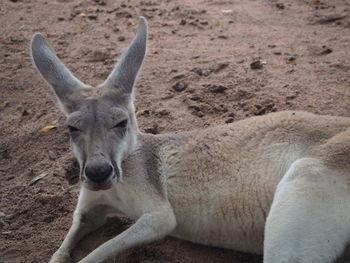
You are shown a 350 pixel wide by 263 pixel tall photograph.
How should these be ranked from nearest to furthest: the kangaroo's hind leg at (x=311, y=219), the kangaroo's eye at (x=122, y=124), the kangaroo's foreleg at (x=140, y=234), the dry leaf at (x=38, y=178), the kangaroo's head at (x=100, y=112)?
the kangaroo's hind leg at (x=311, y=219), the kangaroo's head at (x=100, y=112), the kangaroo's foreleg at (x=140, y=234), the kangaroo's eye at (x=122, y=124), the dry leaf at (x=38, y=178)

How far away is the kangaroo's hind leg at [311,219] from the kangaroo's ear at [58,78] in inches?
73.7

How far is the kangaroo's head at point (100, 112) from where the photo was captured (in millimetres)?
3961

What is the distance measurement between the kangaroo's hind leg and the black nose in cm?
120

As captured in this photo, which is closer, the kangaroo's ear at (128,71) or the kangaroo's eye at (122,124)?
the kangaroo's eye at (122,124)

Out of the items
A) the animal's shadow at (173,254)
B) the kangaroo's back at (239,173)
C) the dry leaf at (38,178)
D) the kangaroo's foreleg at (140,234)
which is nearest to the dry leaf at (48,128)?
the dry leaf at (38,178)

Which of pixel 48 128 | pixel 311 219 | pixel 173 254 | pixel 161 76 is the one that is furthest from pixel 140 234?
pixel 161 76

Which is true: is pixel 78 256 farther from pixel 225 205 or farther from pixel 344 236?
pixel 344 236

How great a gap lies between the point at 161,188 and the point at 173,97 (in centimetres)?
222

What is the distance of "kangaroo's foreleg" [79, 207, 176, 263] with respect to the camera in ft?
13.5

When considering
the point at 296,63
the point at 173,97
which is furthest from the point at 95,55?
the point at 296,63

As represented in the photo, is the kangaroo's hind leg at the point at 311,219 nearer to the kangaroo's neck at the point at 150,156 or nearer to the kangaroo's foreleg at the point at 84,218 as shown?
the kangaroo's neck at the point at 150,156

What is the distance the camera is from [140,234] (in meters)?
4.16

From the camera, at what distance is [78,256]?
15.0 ft

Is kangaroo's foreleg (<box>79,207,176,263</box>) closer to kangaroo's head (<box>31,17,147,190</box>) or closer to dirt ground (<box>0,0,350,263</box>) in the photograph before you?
dirt ground (<box>0,0,350,263</box>)
